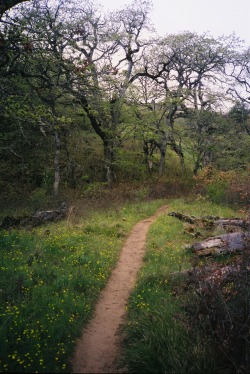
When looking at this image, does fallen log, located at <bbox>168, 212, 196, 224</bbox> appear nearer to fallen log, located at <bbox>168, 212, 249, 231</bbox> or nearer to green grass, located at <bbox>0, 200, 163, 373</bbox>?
fallen log, located at <bbox>168, 212, 249, 231</bbox>

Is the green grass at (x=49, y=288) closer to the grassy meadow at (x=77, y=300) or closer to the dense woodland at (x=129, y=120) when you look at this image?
the grassy meadow at (x=77, y=300)

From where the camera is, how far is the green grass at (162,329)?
4.39 metres

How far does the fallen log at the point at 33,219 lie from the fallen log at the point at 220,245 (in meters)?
6.96

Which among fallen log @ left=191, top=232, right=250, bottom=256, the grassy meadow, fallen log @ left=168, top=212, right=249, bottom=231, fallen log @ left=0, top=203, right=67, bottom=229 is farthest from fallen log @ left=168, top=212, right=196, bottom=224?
fallen log @ left=0, top=203, right=67, bottom=229

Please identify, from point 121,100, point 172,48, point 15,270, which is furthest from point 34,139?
point 15,270

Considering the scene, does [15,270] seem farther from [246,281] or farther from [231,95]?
[231,95]

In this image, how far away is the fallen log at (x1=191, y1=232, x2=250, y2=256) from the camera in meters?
8.80

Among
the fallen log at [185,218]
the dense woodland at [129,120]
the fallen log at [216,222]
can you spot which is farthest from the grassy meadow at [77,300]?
the dense woodland at [129,120]

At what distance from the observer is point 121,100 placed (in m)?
21.6

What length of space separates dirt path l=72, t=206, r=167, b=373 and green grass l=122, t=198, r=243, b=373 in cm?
23

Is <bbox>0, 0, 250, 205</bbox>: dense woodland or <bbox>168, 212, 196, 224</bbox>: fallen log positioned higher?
<bbox>0, 0, 250, 205</bbox>: dense woodland

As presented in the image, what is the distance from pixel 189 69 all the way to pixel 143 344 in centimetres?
2642

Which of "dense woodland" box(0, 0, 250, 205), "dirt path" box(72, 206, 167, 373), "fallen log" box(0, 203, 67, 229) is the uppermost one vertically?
"dense woodland" box(0, 0, 250, 205)

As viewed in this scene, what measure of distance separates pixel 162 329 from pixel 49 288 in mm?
2850
